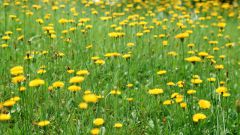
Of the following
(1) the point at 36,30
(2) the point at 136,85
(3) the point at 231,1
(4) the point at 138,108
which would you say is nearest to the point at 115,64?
(2) the point at 136,85

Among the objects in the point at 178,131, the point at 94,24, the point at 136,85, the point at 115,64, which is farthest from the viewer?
the point at 94,24

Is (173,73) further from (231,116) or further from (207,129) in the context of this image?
(207,129)

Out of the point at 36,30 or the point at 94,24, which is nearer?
the point at 36,30

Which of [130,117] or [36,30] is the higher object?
[36,30]

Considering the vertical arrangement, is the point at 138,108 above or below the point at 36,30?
below

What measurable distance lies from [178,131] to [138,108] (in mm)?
565

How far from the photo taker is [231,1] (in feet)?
32.2

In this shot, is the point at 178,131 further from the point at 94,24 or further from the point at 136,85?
the point at 94,24

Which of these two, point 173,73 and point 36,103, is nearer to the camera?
point 36,103

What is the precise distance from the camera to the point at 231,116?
3.23 m

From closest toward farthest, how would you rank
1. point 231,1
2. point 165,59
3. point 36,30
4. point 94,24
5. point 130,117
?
point 130,117 → point 165,59 → point 36,30 → point 94,24 → point 231,1

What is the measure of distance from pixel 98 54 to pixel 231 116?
1.98 metres

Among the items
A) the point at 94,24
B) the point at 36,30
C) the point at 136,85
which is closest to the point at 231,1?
the point at 94,24

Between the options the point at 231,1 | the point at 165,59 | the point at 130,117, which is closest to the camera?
the point at 130,117
